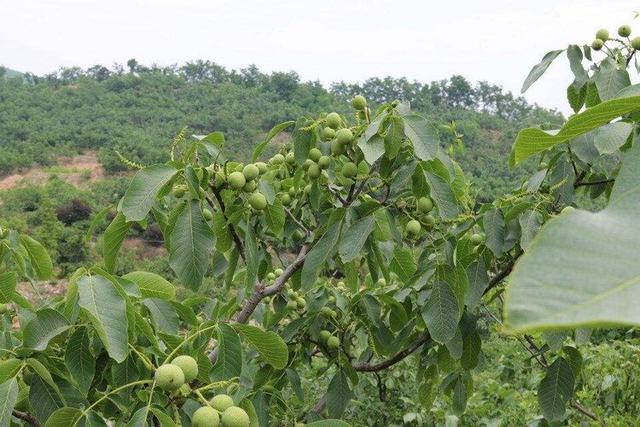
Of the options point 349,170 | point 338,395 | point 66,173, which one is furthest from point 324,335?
point 66,173

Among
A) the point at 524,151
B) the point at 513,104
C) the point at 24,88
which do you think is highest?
the point at 524,151

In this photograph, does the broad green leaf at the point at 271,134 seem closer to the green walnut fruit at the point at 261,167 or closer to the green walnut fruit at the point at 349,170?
the green walnut fruit at the point at 261,167

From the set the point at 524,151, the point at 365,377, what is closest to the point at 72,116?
the point at 365,377

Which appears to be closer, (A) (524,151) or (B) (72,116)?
(A) (524,151)

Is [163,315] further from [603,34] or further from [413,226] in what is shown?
[603,34]

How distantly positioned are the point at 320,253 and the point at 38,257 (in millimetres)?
725

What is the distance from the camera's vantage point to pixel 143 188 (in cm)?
129

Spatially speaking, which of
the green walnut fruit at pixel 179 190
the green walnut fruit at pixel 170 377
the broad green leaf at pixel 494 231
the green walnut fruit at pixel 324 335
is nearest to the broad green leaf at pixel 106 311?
the green walnut fruit at pixel 170 377

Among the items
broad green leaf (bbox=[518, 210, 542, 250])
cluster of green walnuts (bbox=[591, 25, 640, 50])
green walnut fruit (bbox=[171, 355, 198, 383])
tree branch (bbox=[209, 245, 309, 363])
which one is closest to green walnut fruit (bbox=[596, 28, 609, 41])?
cluster of green walnuts (bbox=[591, 25, 640, 50])

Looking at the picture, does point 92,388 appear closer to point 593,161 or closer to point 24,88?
point 593,161

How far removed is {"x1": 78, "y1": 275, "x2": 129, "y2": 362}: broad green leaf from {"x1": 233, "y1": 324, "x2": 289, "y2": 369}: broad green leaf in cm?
26

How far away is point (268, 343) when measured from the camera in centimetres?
126

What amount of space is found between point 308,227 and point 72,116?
32394 mm

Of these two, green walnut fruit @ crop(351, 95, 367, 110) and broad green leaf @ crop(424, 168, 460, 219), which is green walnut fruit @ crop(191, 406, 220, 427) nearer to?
broad green leaf @ crop(424, 168, 460, 219)
